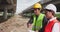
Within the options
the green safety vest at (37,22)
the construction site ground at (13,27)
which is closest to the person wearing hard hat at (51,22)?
the green safety vest at (37,22)

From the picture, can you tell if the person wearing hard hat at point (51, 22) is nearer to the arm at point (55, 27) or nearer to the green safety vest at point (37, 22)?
the arm at point (55, 27)

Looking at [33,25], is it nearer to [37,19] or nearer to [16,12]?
[37,19]

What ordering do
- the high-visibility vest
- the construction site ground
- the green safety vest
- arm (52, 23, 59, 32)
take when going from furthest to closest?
the construction site ground < the green safety vest < the high-visibility vest < arm (52, 23, 59, 32)

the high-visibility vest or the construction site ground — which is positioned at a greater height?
the high-visibility vest

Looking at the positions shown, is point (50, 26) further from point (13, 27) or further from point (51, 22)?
point (13, 27)

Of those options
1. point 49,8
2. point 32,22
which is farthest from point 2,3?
point 49,8

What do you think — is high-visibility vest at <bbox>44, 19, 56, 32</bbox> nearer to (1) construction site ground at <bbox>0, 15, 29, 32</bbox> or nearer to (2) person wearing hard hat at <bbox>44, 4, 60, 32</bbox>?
(2) person wearing hard hat at <bbox>44, 4, 60, 32</bbox>

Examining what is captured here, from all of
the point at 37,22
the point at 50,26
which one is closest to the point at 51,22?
the point at 50,26

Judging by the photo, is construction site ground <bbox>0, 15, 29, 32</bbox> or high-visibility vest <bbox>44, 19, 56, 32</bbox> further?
construction site ground <bbox>0, 15, 29, 32</bbox>

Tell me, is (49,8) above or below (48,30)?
above

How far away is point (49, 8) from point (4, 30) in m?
12.9

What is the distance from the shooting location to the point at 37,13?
19.7ft

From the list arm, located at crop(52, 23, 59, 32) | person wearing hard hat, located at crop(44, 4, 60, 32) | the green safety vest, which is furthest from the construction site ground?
arm, located at crop(52, 23, 59, 32)

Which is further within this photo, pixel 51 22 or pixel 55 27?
pixel 51 22
